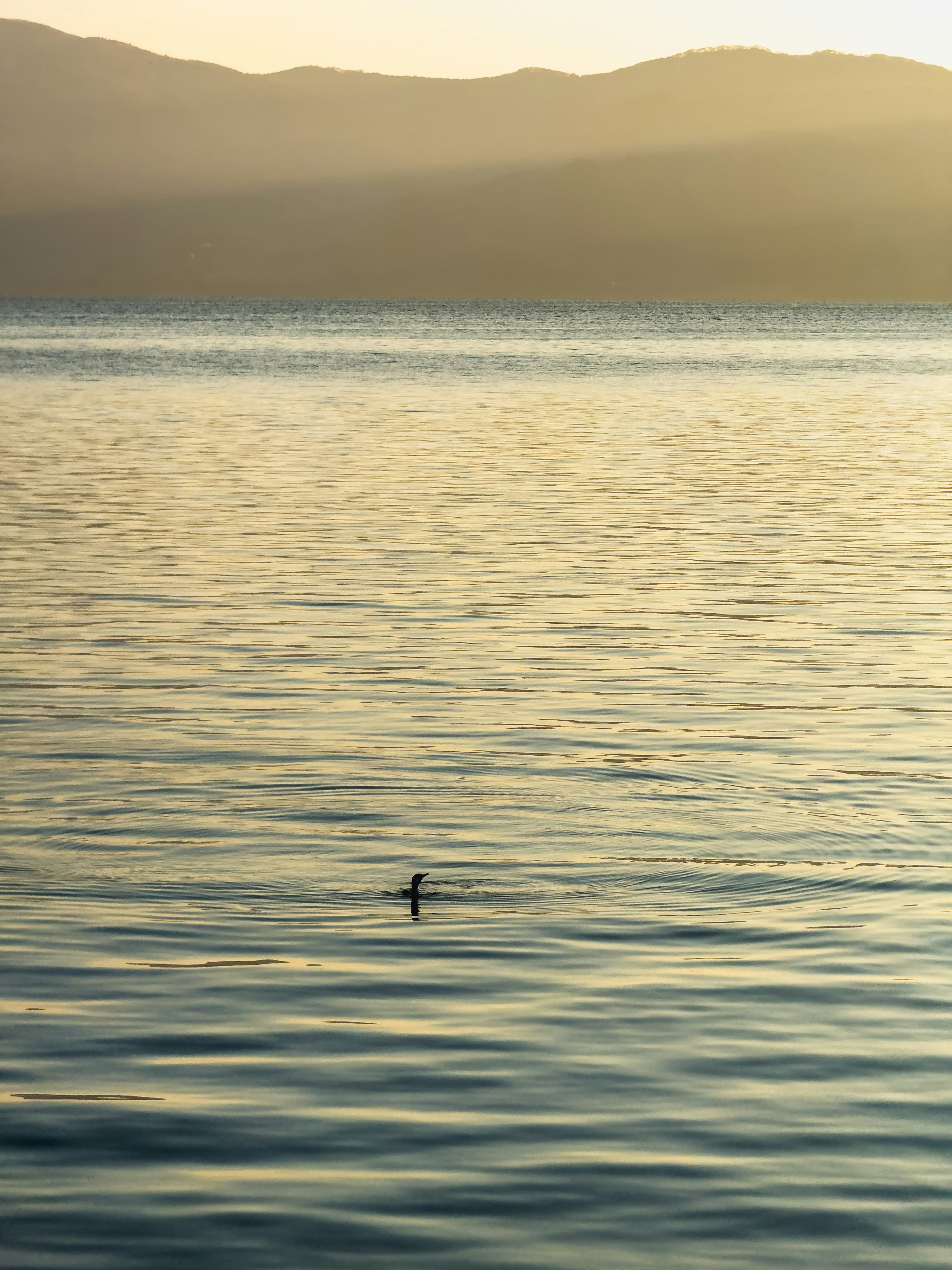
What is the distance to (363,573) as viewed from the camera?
97.3 ft

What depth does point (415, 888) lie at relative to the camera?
43.8ft

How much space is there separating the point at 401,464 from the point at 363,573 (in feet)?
62.0

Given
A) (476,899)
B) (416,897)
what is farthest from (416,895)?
(476,899)

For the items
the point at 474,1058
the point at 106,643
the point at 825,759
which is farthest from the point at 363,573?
the point at 474,1058

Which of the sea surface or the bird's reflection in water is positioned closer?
the sea surface

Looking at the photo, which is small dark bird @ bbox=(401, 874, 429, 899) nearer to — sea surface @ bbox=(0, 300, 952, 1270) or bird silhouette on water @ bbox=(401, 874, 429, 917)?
bird silhouette on water @ bbox=(401, 874, 429, 917)

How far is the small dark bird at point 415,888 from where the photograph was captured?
13195 millimetres

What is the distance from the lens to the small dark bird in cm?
1320

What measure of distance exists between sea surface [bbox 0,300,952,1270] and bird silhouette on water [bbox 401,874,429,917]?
0.04 metres

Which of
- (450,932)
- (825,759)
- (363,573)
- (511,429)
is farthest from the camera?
(511,429)

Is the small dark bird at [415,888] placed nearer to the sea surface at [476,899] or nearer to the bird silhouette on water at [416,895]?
the bird silhouette on water at [416,895]

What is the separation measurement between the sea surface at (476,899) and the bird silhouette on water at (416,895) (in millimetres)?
42

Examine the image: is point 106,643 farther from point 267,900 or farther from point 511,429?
point 511,429

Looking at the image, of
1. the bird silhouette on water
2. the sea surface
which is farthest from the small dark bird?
the sea surface
